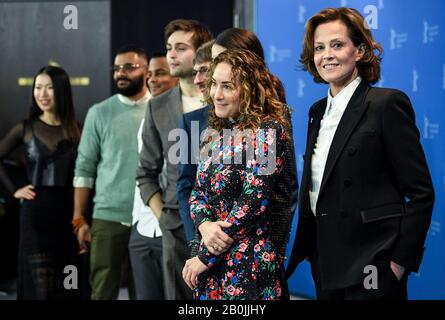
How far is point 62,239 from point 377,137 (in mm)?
2678

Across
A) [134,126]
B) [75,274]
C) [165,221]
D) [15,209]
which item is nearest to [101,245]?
[75,274]

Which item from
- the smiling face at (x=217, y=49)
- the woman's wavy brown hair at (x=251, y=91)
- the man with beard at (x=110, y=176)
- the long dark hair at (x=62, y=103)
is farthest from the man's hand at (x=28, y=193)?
the woman's wavy brown hair at (x=251, y=91)

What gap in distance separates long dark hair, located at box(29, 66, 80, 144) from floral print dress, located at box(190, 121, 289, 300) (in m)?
2.29

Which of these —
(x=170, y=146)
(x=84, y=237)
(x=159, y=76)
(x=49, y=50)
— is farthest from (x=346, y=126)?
(x=49, y=50)

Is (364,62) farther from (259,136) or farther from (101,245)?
(101,245)

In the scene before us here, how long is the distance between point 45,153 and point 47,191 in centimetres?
22

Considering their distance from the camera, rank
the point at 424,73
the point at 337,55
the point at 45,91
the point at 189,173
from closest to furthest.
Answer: the point at 337,55 < the point at 189,173 < the point at 424,73 < the point at 45,91

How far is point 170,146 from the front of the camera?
3582mm

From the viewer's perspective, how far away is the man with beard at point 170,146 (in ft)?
11.5

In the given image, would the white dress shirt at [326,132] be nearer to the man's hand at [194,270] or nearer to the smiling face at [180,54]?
the man's hand at [194,270]

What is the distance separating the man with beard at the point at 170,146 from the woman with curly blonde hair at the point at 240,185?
71 cm

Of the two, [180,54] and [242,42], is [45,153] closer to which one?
[180,54]

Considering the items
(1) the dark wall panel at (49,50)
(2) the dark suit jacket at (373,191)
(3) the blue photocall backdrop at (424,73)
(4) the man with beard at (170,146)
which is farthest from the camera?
(1) the dark wall panel at (49,50)

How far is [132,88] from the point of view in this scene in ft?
15.4
